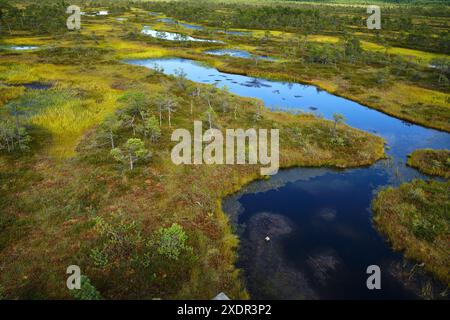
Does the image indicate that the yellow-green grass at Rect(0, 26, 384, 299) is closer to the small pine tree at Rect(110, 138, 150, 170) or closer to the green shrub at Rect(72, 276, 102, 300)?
the green shrub at Rect(72, 276, 102, 300)

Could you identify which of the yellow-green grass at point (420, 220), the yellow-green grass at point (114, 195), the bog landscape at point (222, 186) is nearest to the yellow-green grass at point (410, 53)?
the bog landscape at point (222, 186)

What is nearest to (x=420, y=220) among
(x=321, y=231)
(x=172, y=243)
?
(x=321, y=231)

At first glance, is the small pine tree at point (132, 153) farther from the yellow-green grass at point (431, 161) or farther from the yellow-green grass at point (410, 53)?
the yellow-green grass at point (410, 53)

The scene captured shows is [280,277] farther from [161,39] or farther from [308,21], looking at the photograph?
[308,21]

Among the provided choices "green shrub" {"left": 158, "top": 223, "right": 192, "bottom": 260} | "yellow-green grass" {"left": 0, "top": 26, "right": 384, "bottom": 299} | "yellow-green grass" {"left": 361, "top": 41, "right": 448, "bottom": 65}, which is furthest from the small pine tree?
"yellow-green grass" {"left": 361, "top": 41, "right": 448, "bottom": 65}

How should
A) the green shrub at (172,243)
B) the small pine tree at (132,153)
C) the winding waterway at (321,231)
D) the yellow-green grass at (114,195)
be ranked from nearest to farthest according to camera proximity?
1. the yellow-green grass at (114,195)
2. the winding waterway at (321,231)
3. the green shrub at (172,243)
4. the small pine tree at (132,153)
